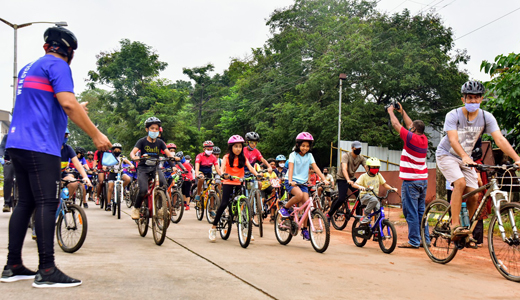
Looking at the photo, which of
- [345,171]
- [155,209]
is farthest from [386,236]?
[155,209]

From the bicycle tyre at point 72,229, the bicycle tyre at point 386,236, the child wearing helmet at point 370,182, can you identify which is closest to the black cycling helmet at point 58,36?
the bicycle tyre at point 72,229

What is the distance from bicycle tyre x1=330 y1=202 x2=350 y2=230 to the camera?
11.0 m

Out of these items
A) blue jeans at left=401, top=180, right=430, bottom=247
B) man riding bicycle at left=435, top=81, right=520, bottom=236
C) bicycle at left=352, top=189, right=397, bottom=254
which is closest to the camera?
man riding bicycle at left=435, top=81, right=520, bottom=236

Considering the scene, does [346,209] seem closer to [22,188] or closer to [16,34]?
[22,188]

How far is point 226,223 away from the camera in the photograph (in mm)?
8750

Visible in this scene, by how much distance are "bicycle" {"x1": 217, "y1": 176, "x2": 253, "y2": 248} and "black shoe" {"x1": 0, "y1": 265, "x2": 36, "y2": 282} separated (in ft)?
11.6

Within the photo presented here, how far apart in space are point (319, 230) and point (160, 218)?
2407mm

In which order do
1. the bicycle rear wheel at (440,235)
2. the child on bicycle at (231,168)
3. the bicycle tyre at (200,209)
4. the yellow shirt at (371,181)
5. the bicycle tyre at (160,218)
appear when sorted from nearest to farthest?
the bicycle rear wheel at (440,235)
the bicycle tyre at (160,218)
the child on bicycle at (231,168)
the yellow shirt at (371,181)
the bicycle tyre at (200,209)

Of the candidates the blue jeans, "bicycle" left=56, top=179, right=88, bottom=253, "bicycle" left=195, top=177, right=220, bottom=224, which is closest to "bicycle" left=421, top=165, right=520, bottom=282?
the blue jeans

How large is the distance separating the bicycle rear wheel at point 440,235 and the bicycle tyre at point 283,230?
2132mm

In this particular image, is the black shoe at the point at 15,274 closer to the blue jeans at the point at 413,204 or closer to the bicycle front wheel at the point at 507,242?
the bicycle front wheel at the point at 507,242

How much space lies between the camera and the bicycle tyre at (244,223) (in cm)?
764

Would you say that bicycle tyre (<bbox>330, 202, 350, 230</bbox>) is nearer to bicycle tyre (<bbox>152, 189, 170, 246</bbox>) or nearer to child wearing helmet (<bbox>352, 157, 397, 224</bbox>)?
child wearing helmet (<bbox>352, 157, 397, 224</bbox>)

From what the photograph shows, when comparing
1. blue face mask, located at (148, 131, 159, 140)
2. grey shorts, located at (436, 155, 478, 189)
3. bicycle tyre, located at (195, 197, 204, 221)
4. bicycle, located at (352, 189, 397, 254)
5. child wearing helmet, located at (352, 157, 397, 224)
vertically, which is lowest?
bicycle tyre, located at (195, 197, 204, 221)
